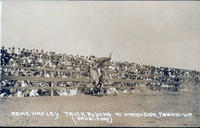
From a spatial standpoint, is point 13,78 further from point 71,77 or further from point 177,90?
point 177,90

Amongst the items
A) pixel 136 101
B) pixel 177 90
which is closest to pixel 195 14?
pixel 177 90

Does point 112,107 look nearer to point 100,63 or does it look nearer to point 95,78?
point 95,78
